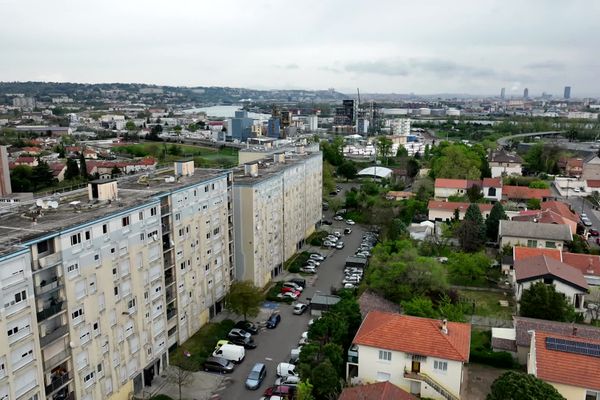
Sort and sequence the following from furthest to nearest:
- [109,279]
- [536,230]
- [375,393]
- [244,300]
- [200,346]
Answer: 1. [536,230]
2. [244,300]
3. [200,346]
4. [109,279]
5. [375,393]

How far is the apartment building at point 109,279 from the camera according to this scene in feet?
45.1

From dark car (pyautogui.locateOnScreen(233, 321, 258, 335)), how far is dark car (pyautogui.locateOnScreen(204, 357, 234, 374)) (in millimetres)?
3071

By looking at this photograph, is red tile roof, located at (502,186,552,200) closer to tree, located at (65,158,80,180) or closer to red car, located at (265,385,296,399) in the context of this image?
red car, located at (265,385,296,399)

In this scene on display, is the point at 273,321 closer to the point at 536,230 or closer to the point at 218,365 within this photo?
the point at 218,365

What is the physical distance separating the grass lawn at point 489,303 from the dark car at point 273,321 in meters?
10.3

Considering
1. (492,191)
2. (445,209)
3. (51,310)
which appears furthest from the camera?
(492,191)

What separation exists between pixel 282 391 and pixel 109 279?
7705mm

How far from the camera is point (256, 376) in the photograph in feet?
64.3

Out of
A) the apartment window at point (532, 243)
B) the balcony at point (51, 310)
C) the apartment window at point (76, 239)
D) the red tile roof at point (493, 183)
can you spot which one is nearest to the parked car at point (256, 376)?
the balcony at point (51, 310)

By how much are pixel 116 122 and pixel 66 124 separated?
533 inches

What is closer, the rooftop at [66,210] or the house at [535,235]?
the rooftop at [66,210]

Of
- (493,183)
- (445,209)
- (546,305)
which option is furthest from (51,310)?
(493,183)

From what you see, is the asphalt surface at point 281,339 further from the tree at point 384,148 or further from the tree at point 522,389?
the tree at point 384,148

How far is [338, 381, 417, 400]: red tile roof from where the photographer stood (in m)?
15.2
